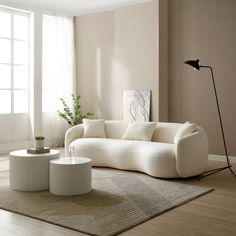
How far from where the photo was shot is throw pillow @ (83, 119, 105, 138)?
655cm

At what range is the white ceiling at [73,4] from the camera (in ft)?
24.5

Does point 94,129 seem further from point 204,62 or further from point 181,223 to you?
point 181,223

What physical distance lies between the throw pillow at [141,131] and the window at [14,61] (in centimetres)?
263

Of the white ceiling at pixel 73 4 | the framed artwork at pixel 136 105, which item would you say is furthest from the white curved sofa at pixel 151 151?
the white ceiling at pixel 73 4

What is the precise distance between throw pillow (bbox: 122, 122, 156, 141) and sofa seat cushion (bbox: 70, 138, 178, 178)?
15 cm

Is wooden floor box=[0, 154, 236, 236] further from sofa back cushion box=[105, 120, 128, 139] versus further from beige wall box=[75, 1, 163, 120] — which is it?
beige wall box=[75, 1, 163, 120]

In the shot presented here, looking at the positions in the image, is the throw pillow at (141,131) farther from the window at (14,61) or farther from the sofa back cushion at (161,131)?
the window at (14,61)

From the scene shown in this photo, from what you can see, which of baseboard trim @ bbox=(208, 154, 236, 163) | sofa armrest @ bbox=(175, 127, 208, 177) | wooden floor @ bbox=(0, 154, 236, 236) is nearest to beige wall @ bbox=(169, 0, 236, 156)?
baseboard trim @ bbox=(208, 154, 236, 163)

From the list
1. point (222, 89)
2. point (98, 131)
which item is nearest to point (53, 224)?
point (98, 131)

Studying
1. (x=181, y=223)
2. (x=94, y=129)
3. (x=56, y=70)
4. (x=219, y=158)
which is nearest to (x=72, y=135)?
(x=94, y=129)

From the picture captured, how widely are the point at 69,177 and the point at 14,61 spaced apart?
3958mm

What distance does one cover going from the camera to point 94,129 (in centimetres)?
657

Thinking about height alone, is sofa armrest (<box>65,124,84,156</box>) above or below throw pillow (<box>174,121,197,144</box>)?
below

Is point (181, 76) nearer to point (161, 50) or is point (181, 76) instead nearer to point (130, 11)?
point (161, 50)
